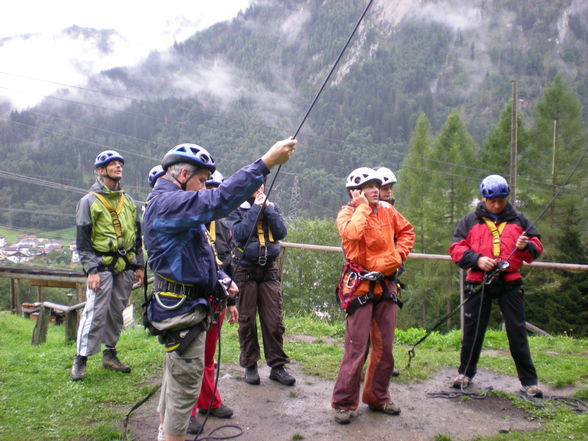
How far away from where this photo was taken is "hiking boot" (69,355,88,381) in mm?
5062

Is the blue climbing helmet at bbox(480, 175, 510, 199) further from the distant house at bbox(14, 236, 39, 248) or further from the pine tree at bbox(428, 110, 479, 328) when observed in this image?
the distant house at bbox(14, 236, 39, 248)

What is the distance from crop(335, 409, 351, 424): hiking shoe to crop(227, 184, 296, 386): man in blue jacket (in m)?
1.02

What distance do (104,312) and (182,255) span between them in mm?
2620

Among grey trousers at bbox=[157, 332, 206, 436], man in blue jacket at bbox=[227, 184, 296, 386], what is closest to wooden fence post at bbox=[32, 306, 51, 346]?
man in blue jacket at bbox=[227, 184, 296, 386]

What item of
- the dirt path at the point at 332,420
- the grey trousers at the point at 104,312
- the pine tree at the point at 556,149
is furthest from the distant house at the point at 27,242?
the dirt path at the point at 332,420

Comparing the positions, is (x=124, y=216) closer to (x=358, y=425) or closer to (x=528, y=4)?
(x=358, y=425)

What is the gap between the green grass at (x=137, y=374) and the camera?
4.02 m

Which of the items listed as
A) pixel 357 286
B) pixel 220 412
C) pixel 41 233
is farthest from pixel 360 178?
pixel 41 233

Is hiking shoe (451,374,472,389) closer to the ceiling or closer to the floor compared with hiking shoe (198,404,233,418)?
closer to the ceiling

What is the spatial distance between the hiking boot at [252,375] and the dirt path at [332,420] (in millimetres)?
63

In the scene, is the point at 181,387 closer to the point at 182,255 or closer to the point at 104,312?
the point at 182,255

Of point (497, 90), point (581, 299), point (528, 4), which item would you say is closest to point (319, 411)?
point (581, 299)

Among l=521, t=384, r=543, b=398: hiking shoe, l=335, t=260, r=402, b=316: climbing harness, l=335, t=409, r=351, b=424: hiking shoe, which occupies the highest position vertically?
l=335, t=260, r=402, b=316: climbing harness

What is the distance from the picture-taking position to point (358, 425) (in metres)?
4.16
